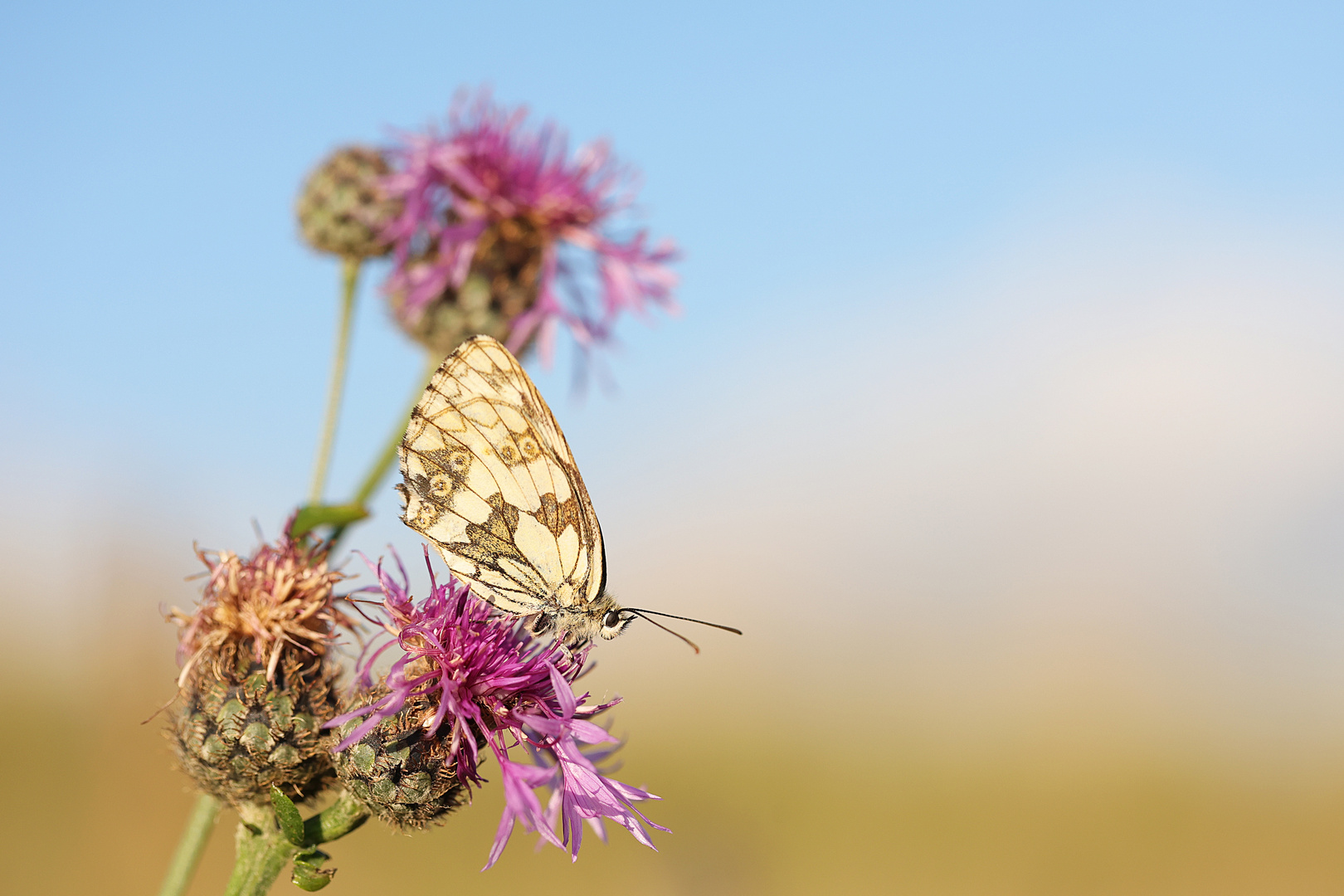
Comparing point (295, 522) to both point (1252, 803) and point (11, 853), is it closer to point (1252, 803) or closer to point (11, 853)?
point (11, 853)

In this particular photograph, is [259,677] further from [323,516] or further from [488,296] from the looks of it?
[488,296]

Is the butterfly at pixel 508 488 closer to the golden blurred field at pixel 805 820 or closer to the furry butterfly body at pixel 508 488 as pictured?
the furry butterfly body at pixel 508 488

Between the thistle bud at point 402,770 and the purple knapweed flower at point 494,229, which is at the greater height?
the purple knapweed flower at point 494,229

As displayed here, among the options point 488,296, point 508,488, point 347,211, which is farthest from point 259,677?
point 347,211

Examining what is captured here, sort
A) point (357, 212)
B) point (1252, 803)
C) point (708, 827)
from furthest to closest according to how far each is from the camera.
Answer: point (1252, 803), point (708, 827), point (357, 212)

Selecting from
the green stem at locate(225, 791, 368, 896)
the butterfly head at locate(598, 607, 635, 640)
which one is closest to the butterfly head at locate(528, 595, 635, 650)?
the butterfly head at locate(598, 607, 635, 640)

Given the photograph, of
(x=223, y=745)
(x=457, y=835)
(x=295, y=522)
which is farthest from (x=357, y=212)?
(x=457, y=835)

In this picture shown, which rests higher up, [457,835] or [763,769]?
[763,769]

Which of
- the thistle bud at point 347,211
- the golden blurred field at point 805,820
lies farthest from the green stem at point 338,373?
the golden blurred field at point 805,820
